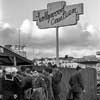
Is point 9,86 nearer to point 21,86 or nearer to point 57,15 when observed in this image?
point 21,86

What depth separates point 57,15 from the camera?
20328 mm

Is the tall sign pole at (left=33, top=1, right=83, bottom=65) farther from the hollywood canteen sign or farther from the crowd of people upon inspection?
the crowd of people

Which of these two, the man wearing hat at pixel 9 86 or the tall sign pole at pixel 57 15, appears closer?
the man wearing hat at pixel 9 86

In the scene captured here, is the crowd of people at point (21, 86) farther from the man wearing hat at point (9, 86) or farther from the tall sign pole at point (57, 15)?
the tall sign pole at point (57, 15)

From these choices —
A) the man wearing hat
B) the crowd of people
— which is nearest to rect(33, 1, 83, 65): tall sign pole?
the crowd of people

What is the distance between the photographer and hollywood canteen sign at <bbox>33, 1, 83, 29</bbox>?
63.4 feet

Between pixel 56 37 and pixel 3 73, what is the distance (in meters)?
11.0

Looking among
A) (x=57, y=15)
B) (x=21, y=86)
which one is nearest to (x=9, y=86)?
(x=21, y=86)

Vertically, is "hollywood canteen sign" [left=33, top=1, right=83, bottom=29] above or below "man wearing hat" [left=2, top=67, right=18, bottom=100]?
above

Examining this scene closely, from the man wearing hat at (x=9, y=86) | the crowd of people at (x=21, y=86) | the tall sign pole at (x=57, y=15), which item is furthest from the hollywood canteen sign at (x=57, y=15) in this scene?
the man wearing hat at (x=9, y=86)

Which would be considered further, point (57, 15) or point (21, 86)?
point (57, 15)

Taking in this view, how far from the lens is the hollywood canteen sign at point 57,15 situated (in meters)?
19.3

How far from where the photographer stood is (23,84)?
9.22m

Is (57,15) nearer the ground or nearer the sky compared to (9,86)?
nearer the sky
